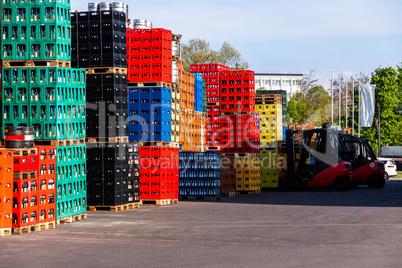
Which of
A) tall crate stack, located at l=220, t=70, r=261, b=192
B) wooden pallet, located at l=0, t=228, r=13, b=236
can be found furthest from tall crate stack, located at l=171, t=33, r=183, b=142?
wooden pallet, located at l=0, t=228, r=13, b=236

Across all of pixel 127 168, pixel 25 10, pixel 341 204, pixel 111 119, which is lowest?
pixel 341 204

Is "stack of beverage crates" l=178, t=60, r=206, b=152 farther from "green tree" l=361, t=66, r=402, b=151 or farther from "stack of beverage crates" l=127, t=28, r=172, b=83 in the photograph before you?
"green tree" l=361, t=66, r=402, b=151

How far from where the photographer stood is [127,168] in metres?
19.4

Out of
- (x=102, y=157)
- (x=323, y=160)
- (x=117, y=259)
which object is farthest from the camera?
(x=323, y=160)

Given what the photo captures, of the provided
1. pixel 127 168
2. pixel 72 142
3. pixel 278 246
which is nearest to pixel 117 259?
pixel 278 246

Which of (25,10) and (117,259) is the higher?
(25,10)

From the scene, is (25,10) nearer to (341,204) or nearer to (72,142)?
(72,142)

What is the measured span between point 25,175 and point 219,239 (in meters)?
4.31

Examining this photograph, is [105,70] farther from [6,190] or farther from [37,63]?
[6,190]

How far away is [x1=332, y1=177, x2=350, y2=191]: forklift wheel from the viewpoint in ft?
97.0

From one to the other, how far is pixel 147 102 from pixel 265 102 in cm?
1160

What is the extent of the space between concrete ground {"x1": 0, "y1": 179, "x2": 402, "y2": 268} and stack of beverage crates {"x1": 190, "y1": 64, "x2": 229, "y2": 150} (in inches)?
299

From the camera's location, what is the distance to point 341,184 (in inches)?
1166

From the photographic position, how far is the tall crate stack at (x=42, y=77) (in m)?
15.5
